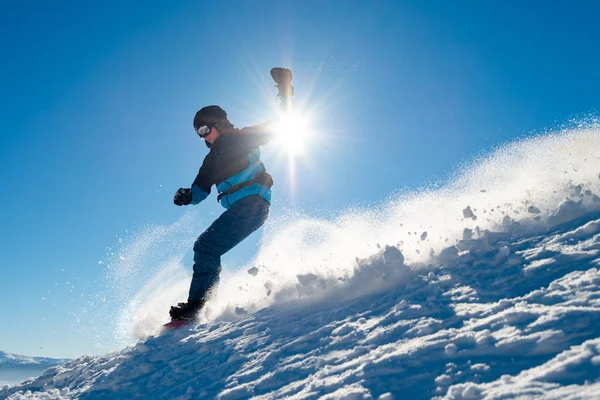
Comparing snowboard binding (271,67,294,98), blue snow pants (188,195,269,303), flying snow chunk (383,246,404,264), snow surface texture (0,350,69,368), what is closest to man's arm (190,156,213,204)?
blue snow pants (188,195,269,303)

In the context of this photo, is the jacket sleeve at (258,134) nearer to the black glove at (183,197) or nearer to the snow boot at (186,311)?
the black glove at (183,197)

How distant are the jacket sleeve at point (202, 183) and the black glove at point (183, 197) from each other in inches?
2.5

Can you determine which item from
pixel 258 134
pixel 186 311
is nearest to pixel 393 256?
pixel 258 134

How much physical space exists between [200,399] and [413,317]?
A: 5.47 feet

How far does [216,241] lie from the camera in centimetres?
554

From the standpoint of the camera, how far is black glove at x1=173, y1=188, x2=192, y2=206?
5.50 metres

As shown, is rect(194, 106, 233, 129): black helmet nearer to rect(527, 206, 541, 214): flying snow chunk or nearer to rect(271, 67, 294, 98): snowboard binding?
rect(271, 67, 294, 98): snowboard binding

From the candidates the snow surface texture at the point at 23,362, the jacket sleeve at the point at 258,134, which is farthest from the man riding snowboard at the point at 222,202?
the snow surface texture at the point at 23,362

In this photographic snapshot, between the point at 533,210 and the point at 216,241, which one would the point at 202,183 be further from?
the point at 533,210

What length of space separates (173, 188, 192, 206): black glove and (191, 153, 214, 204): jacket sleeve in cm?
6

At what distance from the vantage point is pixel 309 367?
9.72 feet

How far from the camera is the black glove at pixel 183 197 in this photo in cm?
550

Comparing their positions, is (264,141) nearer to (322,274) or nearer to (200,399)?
(322,274)

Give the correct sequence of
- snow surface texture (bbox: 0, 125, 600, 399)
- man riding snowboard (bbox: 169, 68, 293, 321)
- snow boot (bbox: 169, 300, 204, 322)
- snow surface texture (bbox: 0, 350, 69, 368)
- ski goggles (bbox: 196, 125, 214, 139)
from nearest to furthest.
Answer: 1. snow surface texture (bbox: 0, 125, 600, 399)
2. snow boot (bbox: 169, 300, 204, 322)
3. man riding snowboard (bbox: 169, 68, 293, 321)
4. ski goggles (bbox: 196, 125, 214, 139)
5. snow surface texture (bbox: 0, 350, 69, 368)
